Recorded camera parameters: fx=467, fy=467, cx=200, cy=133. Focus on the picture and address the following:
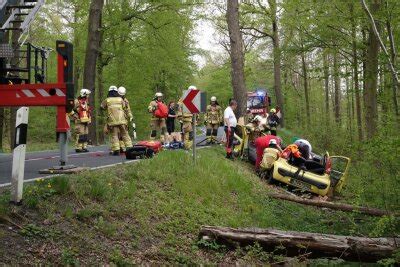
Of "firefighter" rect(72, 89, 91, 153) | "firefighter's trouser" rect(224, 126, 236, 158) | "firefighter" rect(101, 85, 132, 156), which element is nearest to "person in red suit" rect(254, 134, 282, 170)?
"firefighter's trouser" rect(224, 126, 236, 158)

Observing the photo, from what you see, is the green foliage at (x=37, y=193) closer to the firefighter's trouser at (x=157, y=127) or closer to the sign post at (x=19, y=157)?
the sign post at (x=19, y=157)

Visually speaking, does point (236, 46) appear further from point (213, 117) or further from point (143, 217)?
point (143, 217)

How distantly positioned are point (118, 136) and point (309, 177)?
583cm

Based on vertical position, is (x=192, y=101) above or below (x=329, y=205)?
above

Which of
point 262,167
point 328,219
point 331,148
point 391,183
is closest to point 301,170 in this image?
point 262,167

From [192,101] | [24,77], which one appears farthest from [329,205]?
[24,77]

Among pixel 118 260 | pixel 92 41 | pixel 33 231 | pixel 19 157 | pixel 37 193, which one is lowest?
pixel 118 260

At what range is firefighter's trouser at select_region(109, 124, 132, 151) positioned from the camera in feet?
45.3

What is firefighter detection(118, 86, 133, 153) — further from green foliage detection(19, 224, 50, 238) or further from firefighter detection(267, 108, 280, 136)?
firefighter detection(267, 108, 280, 136)

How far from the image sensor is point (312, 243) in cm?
725

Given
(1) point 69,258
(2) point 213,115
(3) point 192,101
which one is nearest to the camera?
(1) point 69,258

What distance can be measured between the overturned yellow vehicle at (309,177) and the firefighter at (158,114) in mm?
4507

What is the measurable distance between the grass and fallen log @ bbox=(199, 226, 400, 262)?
0.16 m

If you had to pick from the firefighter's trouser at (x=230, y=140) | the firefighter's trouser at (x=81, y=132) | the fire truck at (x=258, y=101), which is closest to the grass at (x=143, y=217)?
the firefighter's trouser at (x=230, y=140)
